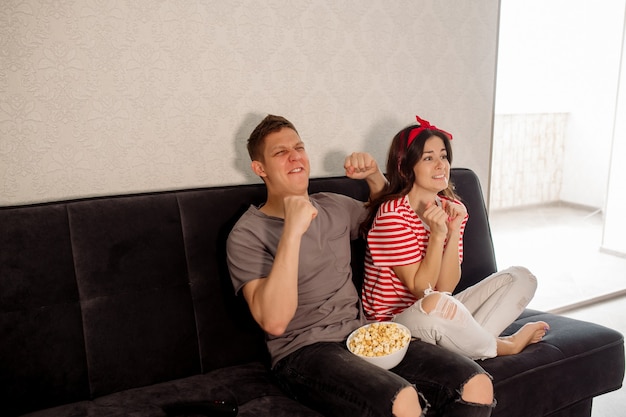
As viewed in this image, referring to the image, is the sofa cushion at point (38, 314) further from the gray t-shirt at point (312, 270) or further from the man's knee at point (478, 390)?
the man's knee at point (478, 390)

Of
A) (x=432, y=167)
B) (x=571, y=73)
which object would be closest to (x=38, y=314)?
(x=432, y=167)

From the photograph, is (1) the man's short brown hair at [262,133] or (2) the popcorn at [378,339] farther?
(1) the man's short brown hair at [262,133]

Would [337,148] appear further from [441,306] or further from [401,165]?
[441,306]

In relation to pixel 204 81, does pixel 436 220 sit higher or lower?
lower

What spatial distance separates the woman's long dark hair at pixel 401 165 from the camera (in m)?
1.99

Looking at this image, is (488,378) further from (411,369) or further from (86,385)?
(86,385)

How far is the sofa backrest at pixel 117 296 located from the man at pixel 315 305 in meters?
0.17

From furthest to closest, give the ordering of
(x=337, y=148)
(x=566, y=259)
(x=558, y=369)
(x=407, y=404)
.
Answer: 1. (x=566, y=259)
2. (x=337, y=148)
3. (x=558, y=369)
4. (x=407, y=404)

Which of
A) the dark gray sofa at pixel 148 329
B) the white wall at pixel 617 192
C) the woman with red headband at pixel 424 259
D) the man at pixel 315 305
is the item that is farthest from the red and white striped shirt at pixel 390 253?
the white wall at pixel 617 192

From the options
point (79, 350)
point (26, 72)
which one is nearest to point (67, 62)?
point (26, 72)

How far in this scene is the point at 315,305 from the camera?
5.79 ft

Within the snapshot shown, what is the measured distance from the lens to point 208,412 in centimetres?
149

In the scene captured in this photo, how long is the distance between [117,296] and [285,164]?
2.13 feet

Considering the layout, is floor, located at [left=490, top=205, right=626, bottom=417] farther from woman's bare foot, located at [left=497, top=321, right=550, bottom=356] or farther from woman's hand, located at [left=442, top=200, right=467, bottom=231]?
woman's hand, located at [left=442, top=200, right=467, bottom=231]
